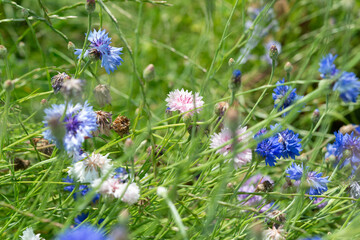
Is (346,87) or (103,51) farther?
(103,51)

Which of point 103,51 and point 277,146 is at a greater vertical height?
point 103,51

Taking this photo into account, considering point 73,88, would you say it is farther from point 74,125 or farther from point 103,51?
point 103,51

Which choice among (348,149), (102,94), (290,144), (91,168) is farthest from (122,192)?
(348,149)

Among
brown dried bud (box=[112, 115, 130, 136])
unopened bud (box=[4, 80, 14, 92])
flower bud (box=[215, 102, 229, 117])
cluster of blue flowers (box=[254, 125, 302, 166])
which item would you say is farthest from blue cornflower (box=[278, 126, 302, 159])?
unopened bud (box=[4, 80, 14, 92])

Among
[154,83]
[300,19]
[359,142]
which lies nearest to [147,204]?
[359,142]

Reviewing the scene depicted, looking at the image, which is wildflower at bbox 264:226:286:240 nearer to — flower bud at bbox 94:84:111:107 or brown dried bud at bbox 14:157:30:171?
flower bud at bbox 94:84:111:107

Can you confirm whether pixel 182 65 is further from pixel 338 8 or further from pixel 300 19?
pixel 338 8
